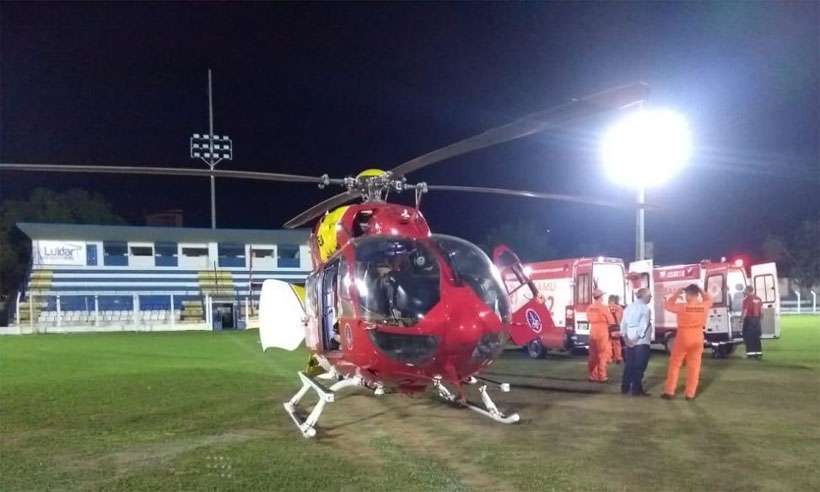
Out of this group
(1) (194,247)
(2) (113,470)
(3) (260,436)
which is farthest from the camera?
(1) (194,247)

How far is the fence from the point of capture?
31.7 meters

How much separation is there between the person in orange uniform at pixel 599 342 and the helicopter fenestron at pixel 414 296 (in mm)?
4590

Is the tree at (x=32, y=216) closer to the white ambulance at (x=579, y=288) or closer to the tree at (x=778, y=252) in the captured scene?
the white ambulance at (x=579, y=288)

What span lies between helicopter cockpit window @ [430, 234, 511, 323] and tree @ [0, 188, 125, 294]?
45.0 metres

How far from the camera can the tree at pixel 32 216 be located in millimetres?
45719

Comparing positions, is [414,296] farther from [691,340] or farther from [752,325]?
[752,325]

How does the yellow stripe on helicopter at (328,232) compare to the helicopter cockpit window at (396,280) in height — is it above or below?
above

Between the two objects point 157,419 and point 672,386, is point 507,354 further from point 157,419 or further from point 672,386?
point 157,419

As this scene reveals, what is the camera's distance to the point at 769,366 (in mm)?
14117

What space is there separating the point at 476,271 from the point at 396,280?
82cm

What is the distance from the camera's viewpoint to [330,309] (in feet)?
26.1

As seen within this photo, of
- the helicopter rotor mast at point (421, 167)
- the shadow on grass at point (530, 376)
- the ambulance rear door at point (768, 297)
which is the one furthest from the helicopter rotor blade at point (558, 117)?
the ambulance rear door at point (768, 297)

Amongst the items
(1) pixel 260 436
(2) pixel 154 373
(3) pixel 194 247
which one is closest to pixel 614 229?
(3) pixel 194 247

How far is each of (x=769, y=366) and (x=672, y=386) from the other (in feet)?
17.9
